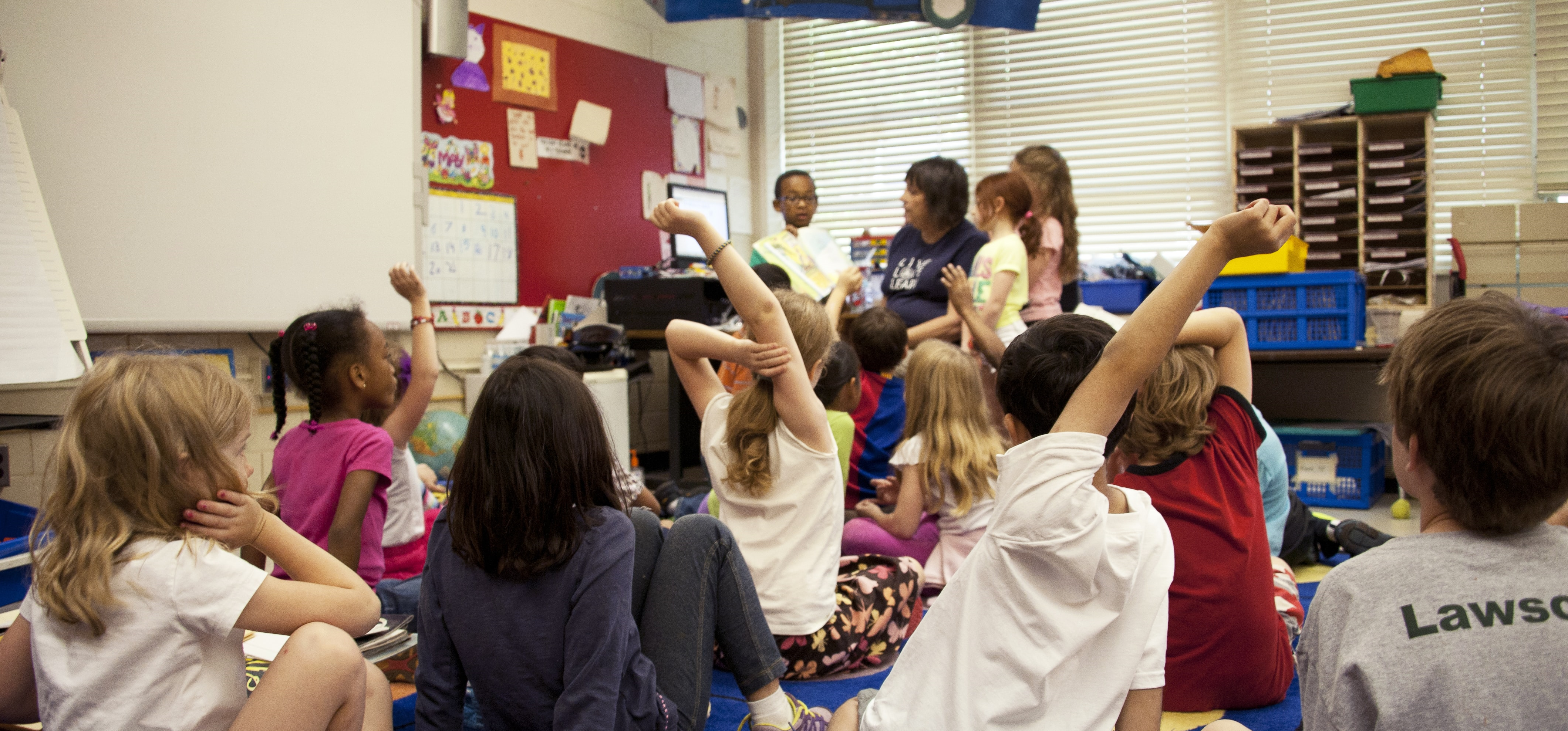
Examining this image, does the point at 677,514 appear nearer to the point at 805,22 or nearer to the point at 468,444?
the point at 468,444

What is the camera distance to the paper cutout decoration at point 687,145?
490cm

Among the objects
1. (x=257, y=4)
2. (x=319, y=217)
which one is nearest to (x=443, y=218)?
(x=319, y=217)

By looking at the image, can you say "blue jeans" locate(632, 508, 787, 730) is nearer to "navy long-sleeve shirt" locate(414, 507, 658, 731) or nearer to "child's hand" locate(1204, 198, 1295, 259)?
"navy long-sleeve shirt" locate(414, 507, 658, 731)

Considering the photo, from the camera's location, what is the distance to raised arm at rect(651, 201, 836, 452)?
151 centimetres

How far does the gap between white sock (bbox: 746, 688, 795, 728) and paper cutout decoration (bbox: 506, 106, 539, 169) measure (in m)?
3.24

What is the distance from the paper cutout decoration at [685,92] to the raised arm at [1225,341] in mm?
3748

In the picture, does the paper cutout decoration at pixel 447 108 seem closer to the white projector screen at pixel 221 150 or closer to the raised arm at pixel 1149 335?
the white projector screen at pixel 221 150

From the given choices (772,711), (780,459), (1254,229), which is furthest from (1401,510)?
(1254,229)

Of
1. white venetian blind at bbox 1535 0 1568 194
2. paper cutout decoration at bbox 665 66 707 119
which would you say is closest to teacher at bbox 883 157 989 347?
paper cutout decoration at bbox 665 66 707 119

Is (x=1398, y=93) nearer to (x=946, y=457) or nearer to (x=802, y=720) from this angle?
(x=946, y=457)

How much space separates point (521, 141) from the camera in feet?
13.9

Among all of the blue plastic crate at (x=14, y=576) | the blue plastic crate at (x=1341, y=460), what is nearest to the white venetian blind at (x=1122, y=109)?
the blue plastic crate at (x=1341, y=460)

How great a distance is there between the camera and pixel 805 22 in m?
5.30

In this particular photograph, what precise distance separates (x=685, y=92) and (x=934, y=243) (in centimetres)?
212
